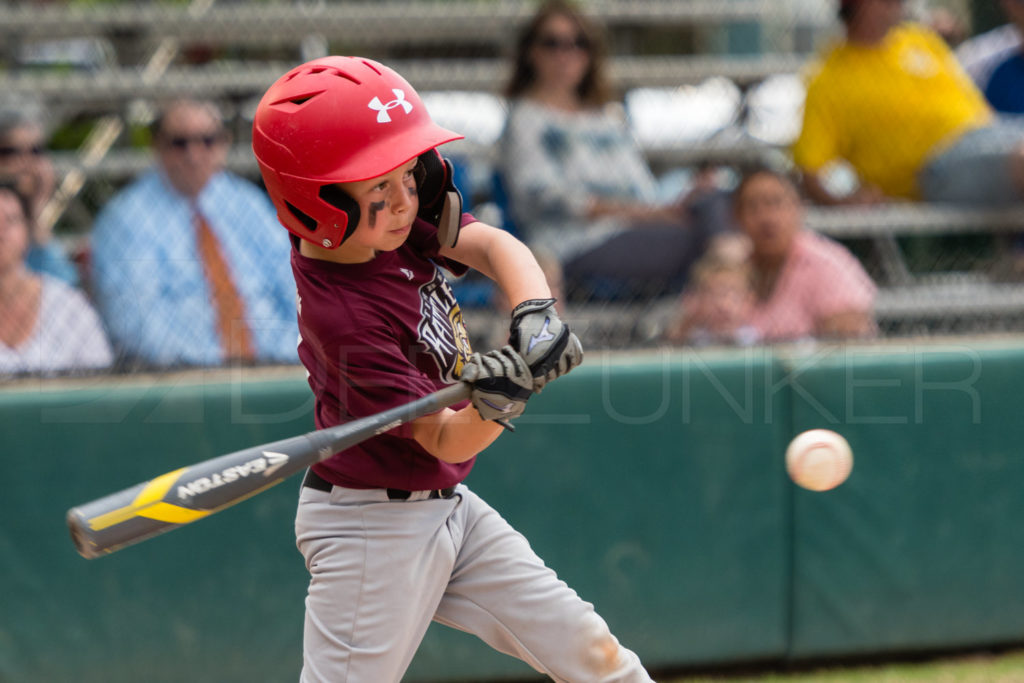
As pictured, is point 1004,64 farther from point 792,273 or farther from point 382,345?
point 382,345

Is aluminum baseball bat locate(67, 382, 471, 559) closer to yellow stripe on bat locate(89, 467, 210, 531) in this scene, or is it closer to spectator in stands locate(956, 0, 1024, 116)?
yellow stripe on bat locate(89, 467, 210, 531)

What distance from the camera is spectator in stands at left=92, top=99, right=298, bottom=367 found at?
305 centimetres

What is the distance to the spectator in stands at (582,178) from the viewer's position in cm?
345

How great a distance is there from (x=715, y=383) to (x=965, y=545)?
899mm

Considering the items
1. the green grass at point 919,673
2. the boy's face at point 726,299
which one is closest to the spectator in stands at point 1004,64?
the boy's face at point 726,299

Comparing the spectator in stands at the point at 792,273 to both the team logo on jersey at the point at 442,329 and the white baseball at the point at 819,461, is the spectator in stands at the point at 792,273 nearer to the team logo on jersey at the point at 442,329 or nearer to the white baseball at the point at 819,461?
the white baseball at the point at 819,461

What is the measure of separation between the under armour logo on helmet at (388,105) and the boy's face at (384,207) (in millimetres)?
83

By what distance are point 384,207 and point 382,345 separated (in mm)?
239

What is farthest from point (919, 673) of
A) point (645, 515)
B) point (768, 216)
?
point (768, 216)

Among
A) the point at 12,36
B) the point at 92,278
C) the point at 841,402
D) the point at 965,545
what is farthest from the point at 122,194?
the point at 965,545

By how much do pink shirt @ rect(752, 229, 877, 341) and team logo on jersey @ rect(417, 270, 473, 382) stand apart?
1.63 metres

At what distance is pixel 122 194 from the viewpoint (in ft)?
10.9

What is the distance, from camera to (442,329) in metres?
2.01

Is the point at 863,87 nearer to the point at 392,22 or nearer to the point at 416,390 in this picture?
the point at 392,22
